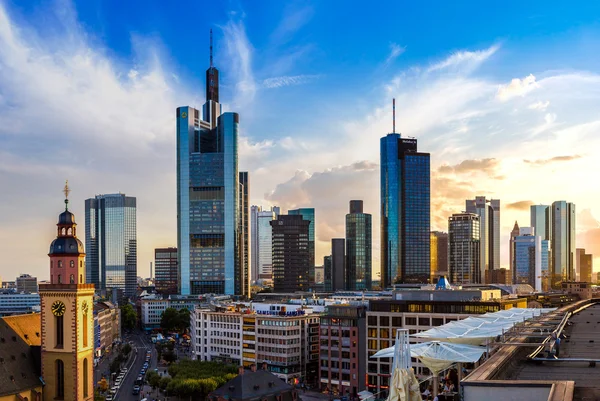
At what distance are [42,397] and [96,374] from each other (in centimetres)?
5636

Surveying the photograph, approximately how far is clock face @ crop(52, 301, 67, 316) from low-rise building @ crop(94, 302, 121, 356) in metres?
80.4

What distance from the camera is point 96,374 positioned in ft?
393

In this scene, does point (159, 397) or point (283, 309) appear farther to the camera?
point (283, 309)

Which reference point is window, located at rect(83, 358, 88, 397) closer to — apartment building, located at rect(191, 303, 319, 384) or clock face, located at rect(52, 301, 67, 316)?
clock face, located at rect(52, 301, 67, 316)

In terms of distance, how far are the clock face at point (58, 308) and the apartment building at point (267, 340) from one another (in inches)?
2163

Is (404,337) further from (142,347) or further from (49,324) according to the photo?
(142,347)

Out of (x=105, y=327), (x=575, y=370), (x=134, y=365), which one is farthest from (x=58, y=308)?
(x=105, y=327)

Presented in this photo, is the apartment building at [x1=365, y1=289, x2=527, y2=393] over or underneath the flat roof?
underneath

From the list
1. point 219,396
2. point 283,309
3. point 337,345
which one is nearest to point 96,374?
point 283,309

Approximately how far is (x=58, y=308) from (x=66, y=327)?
7.16ft

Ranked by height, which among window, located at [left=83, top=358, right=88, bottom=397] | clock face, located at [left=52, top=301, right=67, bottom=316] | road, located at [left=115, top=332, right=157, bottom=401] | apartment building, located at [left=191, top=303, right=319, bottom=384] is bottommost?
road, located at [left=115, top=332, right=157, bottom=401]

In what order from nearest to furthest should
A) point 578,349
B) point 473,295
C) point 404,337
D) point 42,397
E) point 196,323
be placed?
point 404,337
point 578,349
point 42,397
point 473,295
point 196,323

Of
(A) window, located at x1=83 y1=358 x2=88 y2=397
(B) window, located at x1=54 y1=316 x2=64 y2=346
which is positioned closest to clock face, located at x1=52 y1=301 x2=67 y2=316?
(B) window, located at x1=54 y1=316 x2=64 y2=346

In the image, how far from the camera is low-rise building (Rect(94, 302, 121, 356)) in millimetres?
148125
